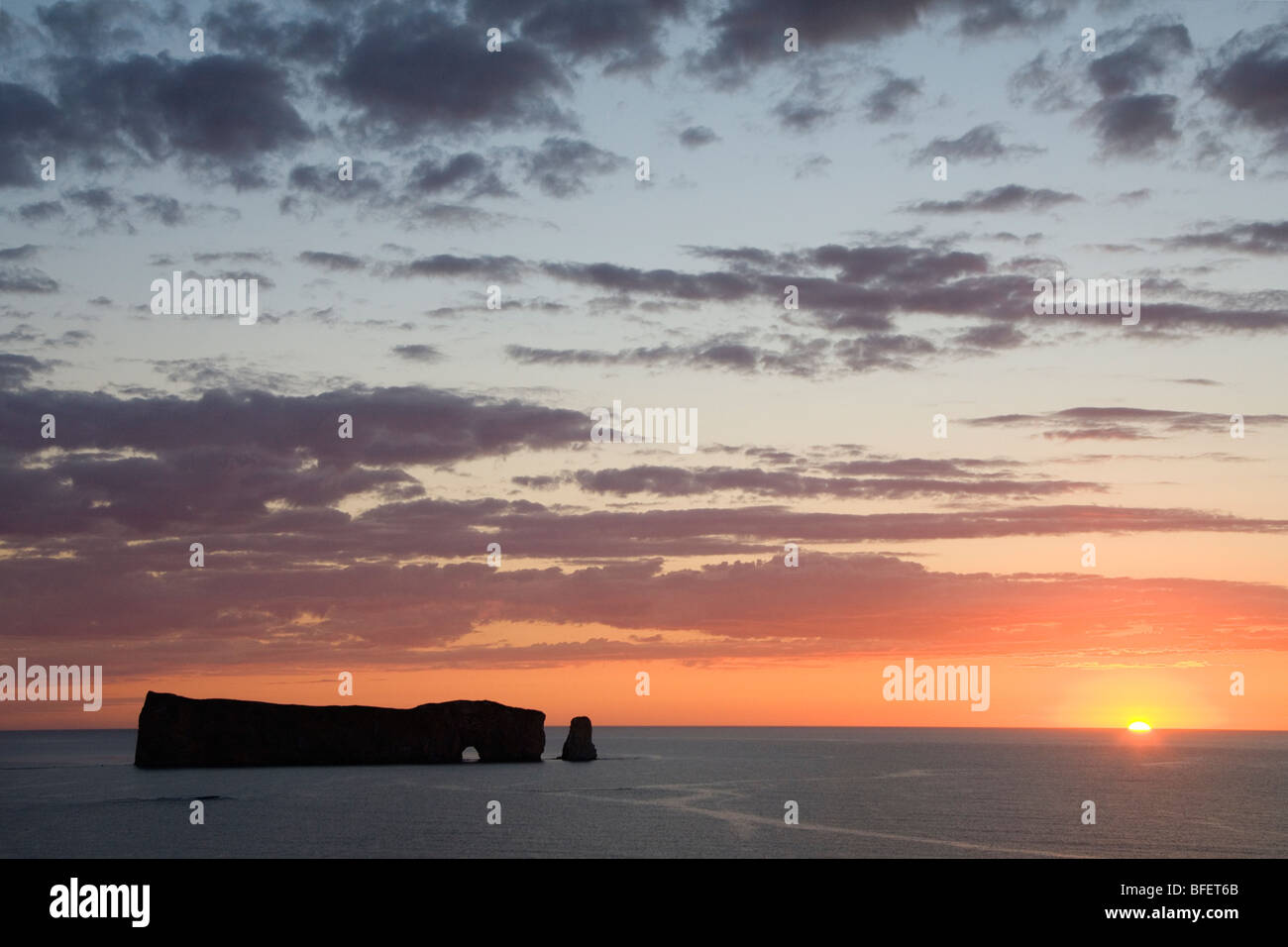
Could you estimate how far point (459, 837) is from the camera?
328 ft

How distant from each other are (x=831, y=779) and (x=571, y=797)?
55671mm

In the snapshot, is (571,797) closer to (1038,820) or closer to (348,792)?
(348,792)
